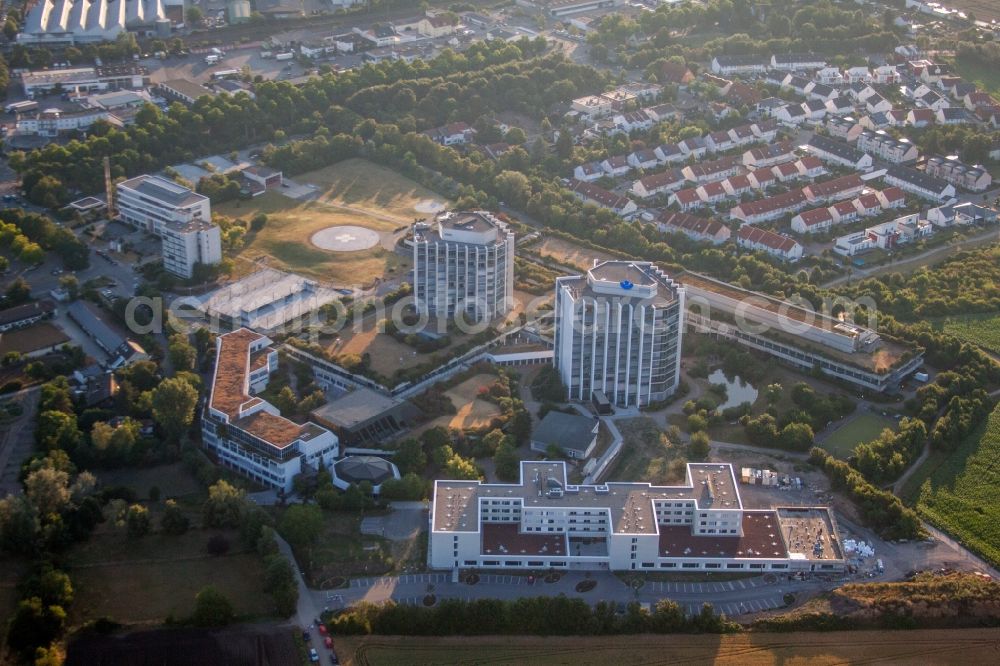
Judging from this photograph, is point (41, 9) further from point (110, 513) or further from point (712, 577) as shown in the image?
point (712, 577)

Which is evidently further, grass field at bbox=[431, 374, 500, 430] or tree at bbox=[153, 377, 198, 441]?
grass field at bbox=[431, 374, 500, 430]

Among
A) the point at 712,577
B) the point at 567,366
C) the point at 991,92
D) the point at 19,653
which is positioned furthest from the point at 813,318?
the point at 991,92

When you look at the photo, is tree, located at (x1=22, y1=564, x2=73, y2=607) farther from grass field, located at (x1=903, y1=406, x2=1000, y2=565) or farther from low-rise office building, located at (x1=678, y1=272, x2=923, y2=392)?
low-rise office building, located at (x1=678, y1=272, x2=923, y2=392)

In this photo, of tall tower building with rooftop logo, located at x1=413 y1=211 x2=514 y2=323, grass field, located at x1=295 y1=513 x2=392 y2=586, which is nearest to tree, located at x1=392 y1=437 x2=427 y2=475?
grass field, located at x1=295 y1=513 x2=392 y2=586

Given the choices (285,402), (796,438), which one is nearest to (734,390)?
(796,438)

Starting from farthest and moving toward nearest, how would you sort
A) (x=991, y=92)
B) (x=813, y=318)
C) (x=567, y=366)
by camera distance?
(x=991, y=92) → (x=813, y=318) → (x=567, y=366)

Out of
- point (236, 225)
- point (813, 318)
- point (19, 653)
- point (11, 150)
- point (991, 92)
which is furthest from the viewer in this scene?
point (991, 92)

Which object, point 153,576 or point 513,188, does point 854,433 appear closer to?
point 513,188

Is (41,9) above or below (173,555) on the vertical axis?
above
